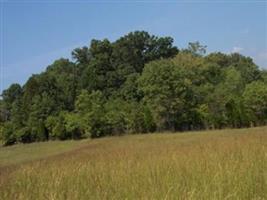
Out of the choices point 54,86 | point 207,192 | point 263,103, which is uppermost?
point 54,86

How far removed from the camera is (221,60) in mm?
88562

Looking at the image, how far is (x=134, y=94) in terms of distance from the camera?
65625 millimetres

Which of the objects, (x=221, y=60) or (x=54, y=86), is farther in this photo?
(x=221, y=60)

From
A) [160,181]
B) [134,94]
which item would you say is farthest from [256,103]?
[160,181]

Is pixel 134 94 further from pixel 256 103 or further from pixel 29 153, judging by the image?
pixel 29 153

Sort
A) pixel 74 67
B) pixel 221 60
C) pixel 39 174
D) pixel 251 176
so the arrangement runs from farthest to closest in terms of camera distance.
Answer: pixel 221 60 < pixel 74 67 < pixel 39 174 < pixel 251 176

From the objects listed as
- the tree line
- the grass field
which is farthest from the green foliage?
the grass field

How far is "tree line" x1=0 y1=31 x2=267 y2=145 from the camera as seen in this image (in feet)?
181

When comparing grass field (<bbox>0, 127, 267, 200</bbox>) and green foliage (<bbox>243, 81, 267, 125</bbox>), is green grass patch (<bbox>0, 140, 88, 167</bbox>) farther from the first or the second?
green foliage (<bbox>243, 81, 267, 125</bbox>)

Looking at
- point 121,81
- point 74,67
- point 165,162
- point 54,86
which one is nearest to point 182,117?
point 121,81

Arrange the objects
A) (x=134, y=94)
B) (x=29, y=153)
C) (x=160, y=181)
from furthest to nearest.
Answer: (x=134, y=94), (x=29, y=153), (x=160, y=181)

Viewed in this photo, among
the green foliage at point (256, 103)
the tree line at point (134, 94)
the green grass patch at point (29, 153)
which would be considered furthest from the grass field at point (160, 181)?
the green foliage at point (256, 103)

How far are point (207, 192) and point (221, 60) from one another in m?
86.4

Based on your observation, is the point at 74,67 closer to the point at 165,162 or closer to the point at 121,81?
the point at 121,81
